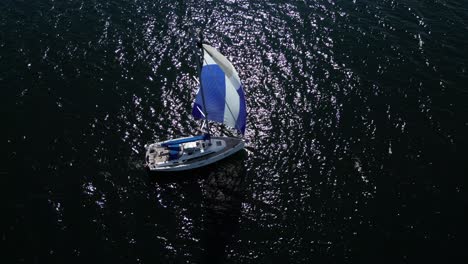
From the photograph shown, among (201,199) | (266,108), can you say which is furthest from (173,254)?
(266,108)

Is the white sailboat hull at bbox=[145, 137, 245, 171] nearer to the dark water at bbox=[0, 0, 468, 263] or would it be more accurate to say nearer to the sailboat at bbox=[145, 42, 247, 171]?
the sailboat at bbox=[145, 42, 247, 171]

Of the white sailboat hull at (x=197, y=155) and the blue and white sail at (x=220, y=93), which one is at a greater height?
the blue and white sail at (x=220, y=93)

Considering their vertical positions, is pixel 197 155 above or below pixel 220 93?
below

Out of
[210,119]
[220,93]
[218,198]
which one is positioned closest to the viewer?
[218,198]

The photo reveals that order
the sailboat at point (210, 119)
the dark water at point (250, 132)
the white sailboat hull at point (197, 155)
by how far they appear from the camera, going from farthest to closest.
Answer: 1. the white sailboat hull at point (197, 155)
2. the sailboat at point (210, 119)
3. the dark water at point (250, 132)

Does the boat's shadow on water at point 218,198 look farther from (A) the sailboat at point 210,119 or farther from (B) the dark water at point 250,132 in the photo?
(A) the sailboat at point 210,119

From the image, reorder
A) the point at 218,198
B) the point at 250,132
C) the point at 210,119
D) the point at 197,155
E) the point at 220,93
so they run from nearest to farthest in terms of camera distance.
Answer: the point at 218,198 < the point at 220,93 < the point at 197,155 < the point at 210,119 < the point at 250,132

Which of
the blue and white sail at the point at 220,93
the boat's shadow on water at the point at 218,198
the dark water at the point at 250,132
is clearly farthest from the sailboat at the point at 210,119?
the dark water at the point at 250,132

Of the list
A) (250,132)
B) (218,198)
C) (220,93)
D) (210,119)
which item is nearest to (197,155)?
(210,119)

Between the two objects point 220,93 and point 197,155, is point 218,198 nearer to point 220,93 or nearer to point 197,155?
point 197,155
